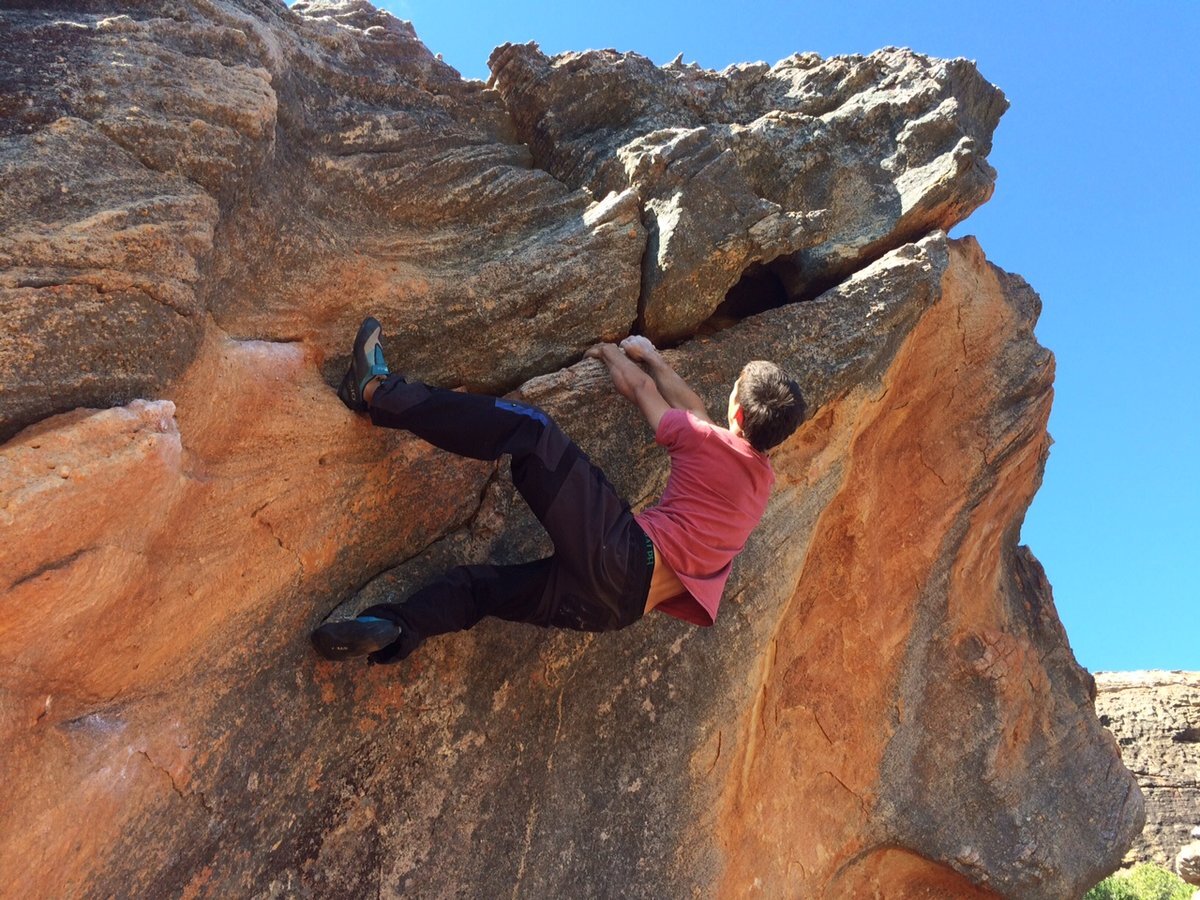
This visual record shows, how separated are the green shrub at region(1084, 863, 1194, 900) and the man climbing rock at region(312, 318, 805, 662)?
12639 millimetres

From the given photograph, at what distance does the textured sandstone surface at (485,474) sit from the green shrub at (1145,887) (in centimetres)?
743

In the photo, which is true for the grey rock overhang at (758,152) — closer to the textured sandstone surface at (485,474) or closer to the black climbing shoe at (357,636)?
the textured sandstone surface at (485,474)

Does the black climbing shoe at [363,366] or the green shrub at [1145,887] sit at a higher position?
the black climbing shoe at [363,366]

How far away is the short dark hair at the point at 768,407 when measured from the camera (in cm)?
502

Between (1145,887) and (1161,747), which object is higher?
(1161,747)

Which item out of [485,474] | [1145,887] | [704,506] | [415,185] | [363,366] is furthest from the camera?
[1145,887]

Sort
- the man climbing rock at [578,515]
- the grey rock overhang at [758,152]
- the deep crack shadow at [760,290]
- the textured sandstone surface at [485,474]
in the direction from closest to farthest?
the textured sandstone surface at [485,474] → the man climbing rock at [578,515] → the grey rock overhang at [758,152] → the deep crack shadow at [760,290]

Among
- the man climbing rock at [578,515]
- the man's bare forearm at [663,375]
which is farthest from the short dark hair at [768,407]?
the man's bare forearm at [663,375]

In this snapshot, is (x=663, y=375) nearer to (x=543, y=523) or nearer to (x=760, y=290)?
(x=543, y=523)

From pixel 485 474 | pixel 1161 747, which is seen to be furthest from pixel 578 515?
pixel 1161 747

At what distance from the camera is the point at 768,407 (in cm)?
502

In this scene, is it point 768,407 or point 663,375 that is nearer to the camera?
point 768,407

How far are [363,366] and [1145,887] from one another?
1529 cm

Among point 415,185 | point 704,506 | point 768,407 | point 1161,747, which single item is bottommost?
point 704,506
